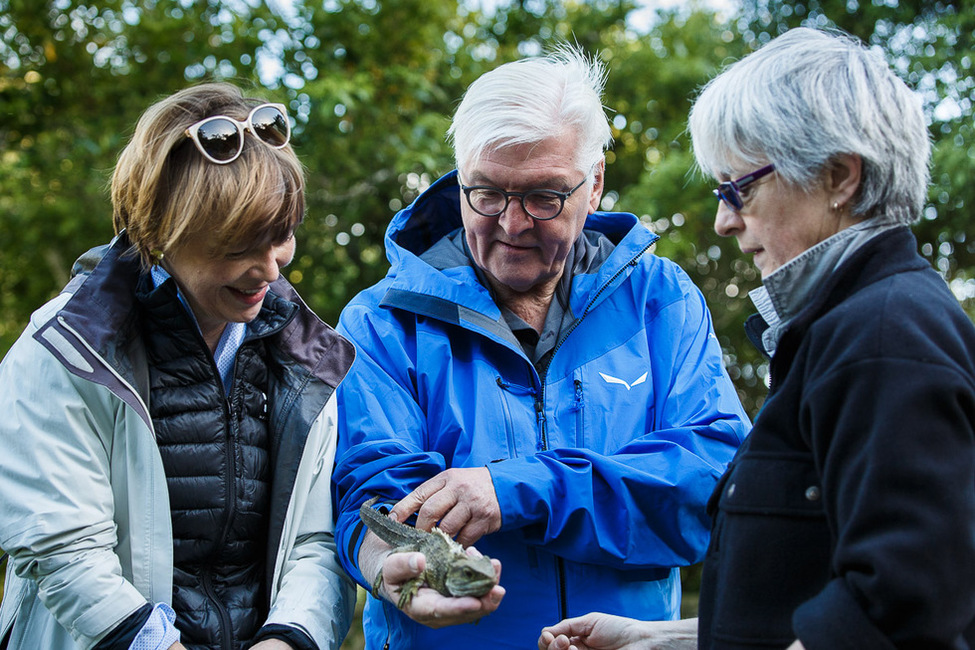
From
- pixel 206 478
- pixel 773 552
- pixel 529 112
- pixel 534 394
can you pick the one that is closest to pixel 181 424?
pixel 206 478

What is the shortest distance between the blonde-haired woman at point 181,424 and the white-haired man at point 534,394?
21cm

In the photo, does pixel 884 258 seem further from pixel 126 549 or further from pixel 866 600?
pixel 126 549

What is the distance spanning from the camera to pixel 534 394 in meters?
3.06

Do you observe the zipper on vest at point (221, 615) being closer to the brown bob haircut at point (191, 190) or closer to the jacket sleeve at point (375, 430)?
the jacket sleeve at point (375, 430)

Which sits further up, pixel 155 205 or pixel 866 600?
pixel 155 205

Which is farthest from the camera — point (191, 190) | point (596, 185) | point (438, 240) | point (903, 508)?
point (438, 240)

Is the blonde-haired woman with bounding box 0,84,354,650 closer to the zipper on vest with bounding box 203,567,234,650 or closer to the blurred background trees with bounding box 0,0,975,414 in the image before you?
the zipper on vest with bounding box 203,567,234,650

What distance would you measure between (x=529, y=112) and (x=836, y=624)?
204 cm

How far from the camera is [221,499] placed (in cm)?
271

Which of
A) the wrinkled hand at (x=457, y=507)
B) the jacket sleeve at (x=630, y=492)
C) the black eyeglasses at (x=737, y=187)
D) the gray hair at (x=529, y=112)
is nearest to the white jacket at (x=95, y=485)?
the wrinkled hand at (x=457, y=507)

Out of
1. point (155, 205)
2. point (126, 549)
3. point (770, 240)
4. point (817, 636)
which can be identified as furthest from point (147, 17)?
point (817, 636)

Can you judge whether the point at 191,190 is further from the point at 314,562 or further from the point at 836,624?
the point at 836,624

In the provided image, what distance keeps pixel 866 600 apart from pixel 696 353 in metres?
1.52

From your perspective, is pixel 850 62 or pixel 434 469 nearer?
pixel 850 62
